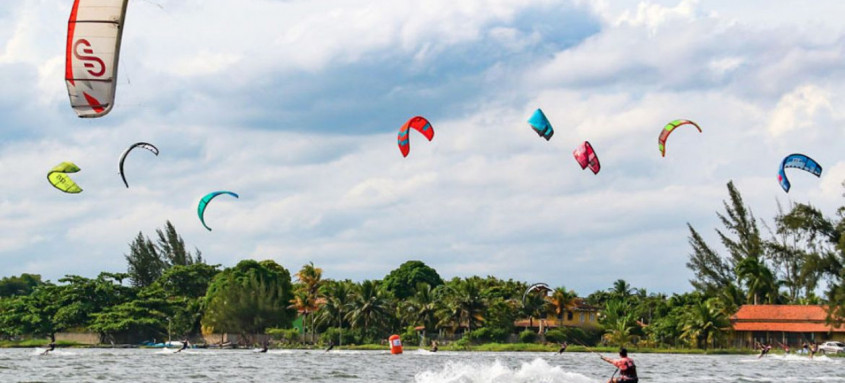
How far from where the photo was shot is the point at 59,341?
82875 mm

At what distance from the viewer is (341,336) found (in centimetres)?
7750

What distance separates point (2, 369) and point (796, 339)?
52.9 meters

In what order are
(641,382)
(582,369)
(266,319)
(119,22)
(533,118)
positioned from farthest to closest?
(266,319), (533,118), (582,369), (641,382), (119,22)

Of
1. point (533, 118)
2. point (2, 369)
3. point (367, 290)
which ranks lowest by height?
point (2, 369)

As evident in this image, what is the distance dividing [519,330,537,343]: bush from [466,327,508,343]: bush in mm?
1503

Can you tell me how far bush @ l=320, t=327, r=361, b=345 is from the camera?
77.4 metres

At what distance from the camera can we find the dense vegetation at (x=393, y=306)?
239 ft

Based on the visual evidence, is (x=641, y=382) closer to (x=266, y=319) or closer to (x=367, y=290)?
(x=367, y=290)

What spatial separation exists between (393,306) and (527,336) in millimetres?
10430

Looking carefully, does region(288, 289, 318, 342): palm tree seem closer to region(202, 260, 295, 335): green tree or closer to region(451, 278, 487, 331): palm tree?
region(202, 260, 295, 335): green tree

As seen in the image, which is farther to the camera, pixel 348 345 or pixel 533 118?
pixel 348 345

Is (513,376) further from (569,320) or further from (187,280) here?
(187,280)

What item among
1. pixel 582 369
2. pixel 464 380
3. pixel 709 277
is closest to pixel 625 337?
pixel 709 277

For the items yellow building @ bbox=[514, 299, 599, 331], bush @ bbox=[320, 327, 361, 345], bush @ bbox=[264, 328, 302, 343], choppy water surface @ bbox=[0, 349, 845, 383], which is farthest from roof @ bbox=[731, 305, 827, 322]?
bush @ bbox=[264, 328, 302, 343]
